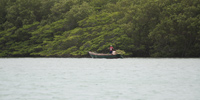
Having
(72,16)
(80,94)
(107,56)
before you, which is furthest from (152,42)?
(80,94)

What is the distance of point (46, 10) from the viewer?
75.1 metres

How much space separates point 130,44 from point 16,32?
26.4 meters

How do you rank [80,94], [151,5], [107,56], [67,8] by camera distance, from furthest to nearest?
[67,8], [151,5], [107,56], [80,94]

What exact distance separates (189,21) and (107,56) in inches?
505

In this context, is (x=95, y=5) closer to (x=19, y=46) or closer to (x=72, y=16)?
(x=72, y=16)

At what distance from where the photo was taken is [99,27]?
2363 inches

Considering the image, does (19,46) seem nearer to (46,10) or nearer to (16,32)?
(16,32)

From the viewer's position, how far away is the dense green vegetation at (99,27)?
50531mm

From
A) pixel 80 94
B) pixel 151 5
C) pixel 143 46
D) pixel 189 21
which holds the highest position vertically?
pixel 151 5

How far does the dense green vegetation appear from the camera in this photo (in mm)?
50531

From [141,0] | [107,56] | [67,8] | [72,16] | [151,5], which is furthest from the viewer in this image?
[67,8]

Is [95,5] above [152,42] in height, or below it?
above

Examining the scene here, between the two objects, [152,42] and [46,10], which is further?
[46,10]

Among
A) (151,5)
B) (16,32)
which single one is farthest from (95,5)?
(151,5)
